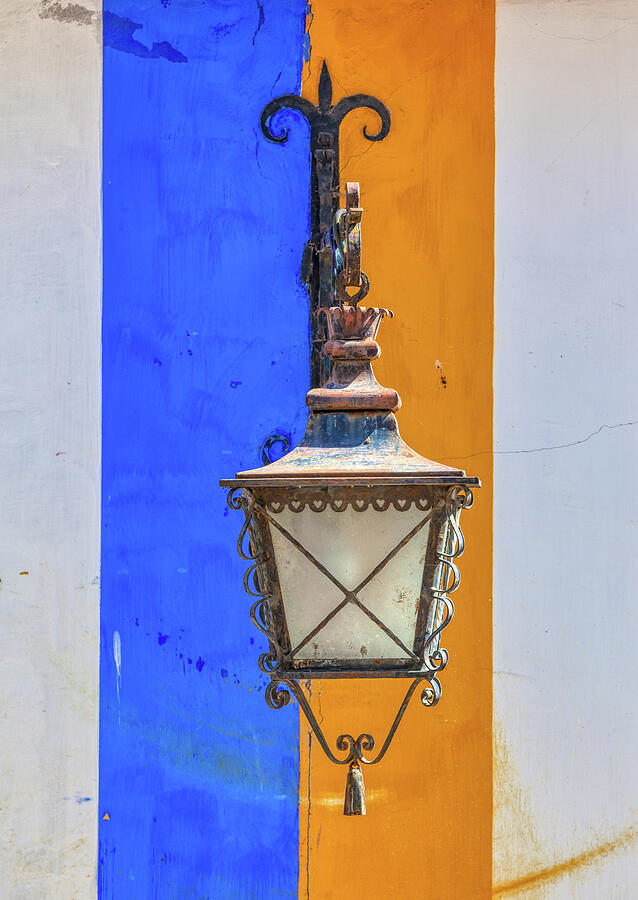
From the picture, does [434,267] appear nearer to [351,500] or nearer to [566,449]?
[566,449]

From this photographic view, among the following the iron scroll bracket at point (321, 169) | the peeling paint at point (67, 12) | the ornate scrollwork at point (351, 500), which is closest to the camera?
the ornate scrollwork at point (351, 500)

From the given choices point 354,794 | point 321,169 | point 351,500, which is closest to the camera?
point 351,500

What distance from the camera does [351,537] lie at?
1474 mm

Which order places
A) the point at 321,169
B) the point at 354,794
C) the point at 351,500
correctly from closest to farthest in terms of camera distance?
the point at 351,500 < the point at 354,794 < the point at 321,169

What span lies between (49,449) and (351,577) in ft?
3.17

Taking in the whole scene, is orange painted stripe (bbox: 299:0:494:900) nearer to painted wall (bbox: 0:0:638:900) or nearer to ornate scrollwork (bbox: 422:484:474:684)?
painted wall (bbox: 0:0:638:900)

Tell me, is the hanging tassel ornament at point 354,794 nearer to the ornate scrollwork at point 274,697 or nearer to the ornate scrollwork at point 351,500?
the ornate scrollwork at point 274,697

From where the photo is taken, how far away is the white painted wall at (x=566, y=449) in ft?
6.98

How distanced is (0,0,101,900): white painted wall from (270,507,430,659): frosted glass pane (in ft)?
2.59

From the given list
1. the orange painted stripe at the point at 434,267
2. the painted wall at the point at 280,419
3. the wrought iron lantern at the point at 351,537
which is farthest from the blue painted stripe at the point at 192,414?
the wrought iron lantern at the point at 351,537

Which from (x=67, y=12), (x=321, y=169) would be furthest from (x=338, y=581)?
(x=67, y=12)

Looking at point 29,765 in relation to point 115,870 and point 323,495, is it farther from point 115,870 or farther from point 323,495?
point 323,495

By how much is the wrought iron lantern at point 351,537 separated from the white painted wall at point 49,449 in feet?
2.52

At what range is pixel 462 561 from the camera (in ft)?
7.11
